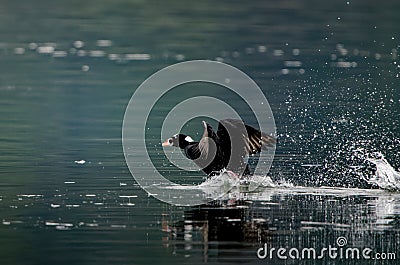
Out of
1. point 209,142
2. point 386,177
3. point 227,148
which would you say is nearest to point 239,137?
point 227,148

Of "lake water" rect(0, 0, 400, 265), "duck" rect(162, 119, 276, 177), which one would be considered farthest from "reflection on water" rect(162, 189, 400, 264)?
"duck" rect(162, 119, 276, 177)

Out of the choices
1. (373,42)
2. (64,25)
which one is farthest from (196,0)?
(373,42)

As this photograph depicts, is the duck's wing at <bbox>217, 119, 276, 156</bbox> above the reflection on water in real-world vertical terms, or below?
above

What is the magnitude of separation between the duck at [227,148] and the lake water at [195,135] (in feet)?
1.09

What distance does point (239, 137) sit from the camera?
13.8 m

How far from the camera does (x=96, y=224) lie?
11.3 metres

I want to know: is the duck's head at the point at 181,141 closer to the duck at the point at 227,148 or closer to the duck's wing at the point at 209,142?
the duck at the point at 227,148

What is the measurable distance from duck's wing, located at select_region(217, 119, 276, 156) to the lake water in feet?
1.66

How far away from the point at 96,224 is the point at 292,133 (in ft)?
24.3

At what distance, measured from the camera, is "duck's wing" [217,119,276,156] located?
13641 mm

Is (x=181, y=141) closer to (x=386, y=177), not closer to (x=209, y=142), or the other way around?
(x=209, y=142)

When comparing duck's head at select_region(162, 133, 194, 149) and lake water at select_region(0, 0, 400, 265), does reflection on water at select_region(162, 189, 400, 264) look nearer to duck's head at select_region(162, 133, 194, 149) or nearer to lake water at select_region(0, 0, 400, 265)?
lake water at select_region(0, 0, 400, 265)

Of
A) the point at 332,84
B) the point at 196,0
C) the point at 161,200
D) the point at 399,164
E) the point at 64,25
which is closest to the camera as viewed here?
the point at 161,200

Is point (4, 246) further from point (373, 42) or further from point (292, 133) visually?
point (373, 42)
